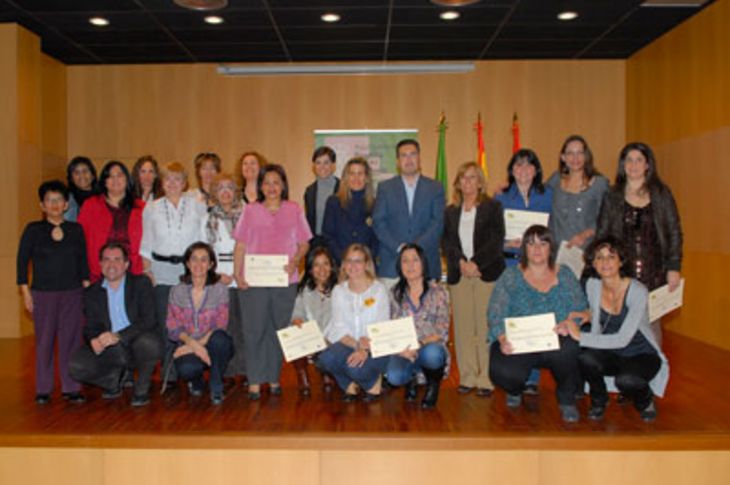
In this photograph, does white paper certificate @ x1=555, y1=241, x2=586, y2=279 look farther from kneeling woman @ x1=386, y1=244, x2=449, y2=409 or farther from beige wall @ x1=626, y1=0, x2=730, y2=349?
beige wall @ x1=626, y1=0, x2=730, y2=349

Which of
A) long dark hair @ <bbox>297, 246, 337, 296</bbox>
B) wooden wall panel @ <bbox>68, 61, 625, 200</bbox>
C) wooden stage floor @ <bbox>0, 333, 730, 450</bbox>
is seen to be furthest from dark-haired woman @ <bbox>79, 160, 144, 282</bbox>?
wooden wall panel @ <bbox>68, 61, 625, 200</bbox>

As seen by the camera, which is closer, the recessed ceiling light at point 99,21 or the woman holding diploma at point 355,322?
the woman holding diploma at point 355,322

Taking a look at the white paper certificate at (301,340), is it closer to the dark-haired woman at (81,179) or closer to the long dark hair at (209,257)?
the long dark hair at (209,257)

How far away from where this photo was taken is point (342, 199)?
4.61m

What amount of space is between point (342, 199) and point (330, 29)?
3.26 m

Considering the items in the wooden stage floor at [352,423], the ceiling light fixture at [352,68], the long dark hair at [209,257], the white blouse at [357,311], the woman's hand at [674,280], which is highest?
the ceiling light fixture at [352,68]

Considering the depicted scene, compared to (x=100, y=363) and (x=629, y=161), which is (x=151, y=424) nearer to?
(x=100, y=363)

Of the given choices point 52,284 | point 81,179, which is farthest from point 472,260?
point 81,179

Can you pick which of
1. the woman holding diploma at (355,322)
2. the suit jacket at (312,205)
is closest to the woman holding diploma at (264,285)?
the woman holding diploma at (355,322)

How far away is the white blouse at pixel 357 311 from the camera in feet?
13.5

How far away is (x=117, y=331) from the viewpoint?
4227 mm

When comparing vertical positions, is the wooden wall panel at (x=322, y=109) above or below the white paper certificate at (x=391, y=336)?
above

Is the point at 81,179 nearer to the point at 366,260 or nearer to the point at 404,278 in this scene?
the point at 366,260

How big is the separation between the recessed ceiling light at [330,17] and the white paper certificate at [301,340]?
3720 millimetres
